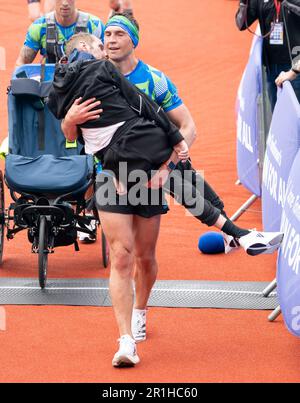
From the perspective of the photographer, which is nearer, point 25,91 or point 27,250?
point 25,91

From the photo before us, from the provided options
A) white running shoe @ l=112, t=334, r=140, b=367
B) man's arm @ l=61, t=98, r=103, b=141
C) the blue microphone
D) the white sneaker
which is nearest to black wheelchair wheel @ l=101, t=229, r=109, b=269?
the blue microphone

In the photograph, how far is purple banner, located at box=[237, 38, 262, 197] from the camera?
1079 cm

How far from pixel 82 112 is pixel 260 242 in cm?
145

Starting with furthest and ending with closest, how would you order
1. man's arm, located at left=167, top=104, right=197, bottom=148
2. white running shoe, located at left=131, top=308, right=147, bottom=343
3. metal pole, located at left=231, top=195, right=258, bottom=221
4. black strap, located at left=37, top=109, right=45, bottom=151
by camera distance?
metal pole, located at left=231, top=195, right=258, bottom=221 → black strap, located at left=37, top=109, right=45, bottom=151 → white running shoe, located at left=131, top=308, right=147, bottom=343 → man's arm, located at left=167, top=104, right=197, bottom=148

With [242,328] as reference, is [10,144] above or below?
above

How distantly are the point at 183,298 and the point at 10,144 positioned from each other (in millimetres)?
1990

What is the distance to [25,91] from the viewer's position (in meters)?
9.52

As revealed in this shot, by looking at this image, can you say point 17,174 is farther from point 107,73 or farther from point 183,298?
point 107,73

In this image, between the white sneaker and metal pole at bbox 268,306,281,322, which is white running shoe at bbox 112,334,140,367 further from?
metal pole at bbox 268,306,281,322

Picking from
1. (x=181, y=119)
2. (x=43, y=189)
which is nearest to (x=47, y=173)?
(x=43, y=189)

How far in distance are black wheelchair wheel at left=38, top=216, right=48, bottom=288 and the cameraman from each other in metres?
3.11

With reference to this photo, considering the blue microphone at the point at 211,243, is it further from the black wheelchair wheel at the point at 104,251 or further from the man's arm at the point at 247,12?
the man's arm at the point at 247,12

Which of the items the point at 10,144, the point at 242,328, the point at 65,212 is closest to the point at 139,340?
the point at 242,328

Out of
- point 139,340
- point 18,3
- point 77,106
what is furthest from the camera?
point 18,3
